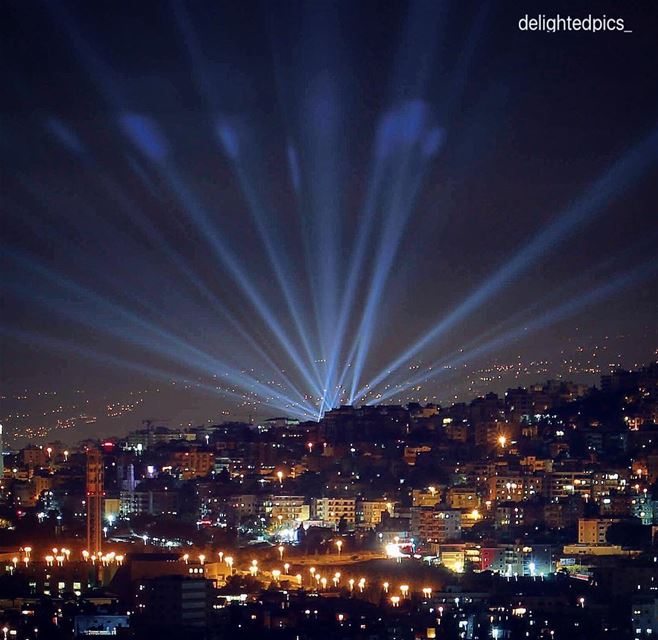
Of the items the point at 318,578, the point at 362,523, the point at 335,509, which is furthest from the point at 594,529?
the point at 335,509

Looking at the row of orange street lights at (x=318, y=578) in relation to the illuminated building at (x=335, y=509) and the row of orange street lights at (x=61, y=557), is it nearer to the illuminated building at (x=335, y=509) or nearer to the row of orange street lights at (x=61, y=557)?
the row of orange street lights at (x=61, y=557)

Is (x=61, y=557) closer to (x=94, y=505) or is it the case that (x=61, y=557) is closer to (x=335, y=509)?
(x=94, y=505)

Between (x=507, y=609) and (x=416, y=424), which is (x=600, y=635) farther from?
(x=416, y=424)

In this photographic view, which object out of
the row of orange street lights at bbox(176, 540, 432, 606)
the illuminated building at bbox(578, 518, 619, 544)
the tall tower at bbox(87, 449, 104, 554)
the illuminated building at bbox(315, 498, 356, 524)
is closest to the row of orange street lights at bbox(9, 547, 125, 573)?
the tall tower at bbox(87, 449, 104, 554)

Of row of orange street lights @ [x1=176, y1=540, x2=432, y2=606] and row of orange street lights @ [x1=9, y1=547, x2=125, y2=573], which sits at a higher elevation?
row of orange street lights @ [x1=9, y1=547, x2=125, y2=573]

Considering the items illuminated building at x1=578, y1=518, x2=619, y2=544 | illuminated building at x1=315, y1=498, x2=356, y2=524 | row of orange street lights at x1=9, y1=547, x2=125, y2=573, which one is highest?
illuminated building at x1=315, y1=498, x2=356, y2=524

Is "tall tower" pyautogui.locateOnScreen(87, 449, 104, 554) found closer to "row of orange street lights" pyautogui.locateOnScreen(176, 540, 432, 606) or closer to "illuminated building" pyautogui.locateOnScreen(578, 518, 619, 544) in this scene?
"row of orange street lights" pyautogui.locateOnScreen(176, 540, 432, 606)

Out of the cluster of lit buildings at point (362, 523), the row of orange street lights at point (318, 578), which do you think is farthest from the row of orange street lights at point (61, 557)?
the row of orange street lights at point (318, 578)

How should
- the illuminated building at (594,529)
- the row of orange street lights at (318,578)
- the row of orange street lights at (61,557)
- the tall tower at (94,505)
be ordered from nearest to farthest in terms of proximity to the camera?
the row of orange street lights at (318,578)
the row of orange street lights at (61,557)
the tall tower at (94,505)
the illuminated building at (594,529)
